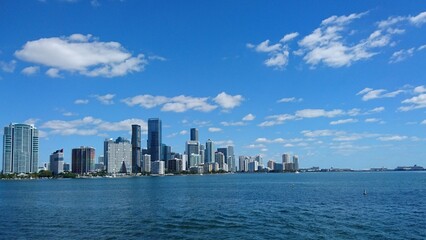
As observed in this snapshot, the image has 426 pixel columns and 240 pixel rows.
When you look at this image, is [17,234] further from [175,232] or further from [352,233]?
[352,233]

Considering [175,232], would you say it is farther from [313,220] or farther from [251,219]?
[313,220]

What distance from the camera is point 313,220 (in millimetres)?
50062

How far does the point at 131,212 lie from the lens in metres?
61.6

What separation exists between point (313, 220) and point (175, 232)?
57.7ft

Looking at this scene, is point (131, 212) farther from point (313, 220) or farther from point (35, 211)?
point (313, 220)

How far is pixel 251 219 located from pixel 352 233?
1363 centimetres

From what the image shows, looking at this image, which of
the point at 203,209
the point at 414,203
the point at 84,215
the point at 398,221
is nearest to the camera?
the point at 398,221

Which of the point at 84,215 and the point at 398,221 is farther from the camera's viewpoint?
the point at 84,215

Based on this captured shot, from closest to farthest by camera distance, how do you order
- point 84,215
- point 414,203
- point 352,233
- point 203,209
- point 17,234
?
point 352,233 < point 17,234 < point 84,215 < point 203,209 < point 414,203

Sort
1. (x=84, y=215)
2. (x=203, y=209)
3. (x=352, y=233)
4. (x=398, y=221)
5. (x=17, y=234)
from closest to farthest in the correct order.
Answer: (x=352, y=233), (x=17, y=234), (x=398, y=221), (x=84, y=215), (x=203, y=209)

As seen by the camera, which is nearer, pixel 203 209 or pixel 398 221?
pixel 398 221

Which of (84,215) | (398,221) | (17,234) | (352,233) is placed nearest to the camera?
(352,233)

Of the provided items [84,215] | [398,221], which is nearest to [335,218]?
[398,221]

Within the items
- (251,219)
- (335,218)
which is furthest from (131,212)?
(335,218)
